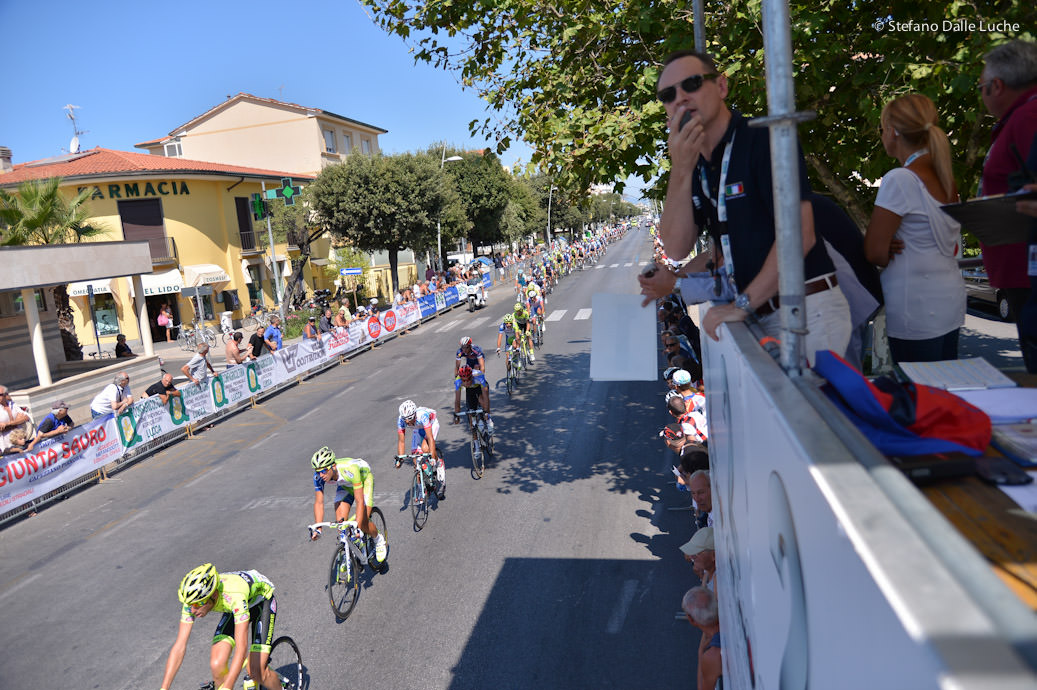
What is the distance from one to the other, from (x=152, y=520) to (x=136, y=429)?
423cm

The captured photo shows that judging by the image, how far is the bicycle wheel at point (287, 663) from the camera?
6262mm

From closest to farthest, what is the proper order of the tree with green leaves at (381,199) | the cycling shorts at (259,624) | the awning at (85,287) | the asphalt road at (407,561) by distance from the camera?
the cycling shorts at (259,624) < the asphalt road at (407,561) < the awning at (85,287) < the tree with green leaves at (381,199)

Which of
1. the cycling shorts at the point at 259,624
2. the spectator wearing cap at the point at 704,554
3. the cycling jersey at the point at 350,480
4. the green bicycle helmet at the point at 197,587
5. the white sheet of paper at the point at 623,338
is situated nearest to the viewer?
the white sheet of paper at the point at 623,338

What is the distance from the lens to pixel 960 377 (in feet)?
7.89

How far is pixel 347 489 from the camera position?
8.34m

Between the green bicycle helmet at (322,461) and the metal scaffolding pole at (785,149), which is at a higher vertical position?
the metal scaffolding pole at (785,149)

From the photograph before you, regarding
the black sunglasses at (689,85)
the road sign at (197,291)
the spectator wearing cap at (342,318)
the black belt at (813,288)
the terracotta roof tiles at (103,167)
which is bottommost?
the spectator wearing cap at (342,318)

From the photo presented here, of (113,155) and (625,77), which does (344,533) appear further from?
(113,155)

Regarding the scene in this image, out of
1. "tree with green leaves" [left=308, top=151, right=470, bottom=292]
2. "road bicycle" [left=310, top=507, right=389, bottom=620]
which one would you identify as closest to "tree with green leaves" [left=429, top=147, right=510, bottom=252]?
"tree with green leaves" [left=308, top=151, right=470, bottom=292]

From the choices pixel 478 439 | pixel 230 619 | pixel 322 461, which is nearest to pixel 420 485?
pixel 478 439

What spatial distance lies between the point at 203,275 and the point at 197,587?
3532 centimetres

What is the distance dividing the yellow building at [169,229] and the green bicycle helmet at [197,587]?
30.8m

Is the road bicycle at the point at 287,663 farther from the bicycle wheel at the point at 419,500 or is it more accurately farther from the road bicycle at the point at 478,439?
the road bicycle at the point at 478,439

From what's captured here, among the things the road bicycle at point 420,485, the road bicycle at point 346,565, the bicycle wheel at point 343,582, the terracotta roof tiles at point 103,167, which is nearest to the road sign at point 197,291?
the terracotta roof tiles at point 103,167
